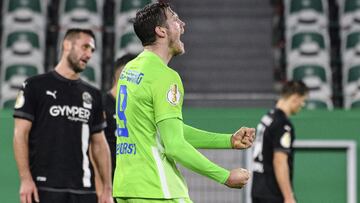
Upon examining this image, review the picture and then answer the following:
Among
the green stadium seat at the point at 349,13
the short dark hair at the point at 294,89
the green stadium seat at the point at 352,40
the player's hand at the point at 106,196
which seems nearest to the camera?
the player's hand at the point at 106,196

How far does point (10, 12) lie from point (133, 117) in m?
8.78

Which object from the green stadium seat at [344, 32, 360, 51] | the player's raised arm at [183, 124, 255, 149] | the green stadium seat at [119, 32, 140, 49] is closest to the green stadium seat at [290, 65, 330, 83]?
the green stadium seat at [344, 32, 360, 51]

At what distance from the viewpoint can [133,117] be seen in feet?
14.3

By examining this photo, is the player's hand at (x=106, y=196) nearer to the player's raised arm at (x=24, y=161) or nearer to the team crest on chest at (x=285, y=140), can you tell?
the player's raised arm at (x=24, y=161)

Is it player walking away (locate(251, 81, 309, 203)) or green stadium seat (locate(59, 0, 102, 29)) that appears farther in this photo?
green stadium seat (locate(59, 0, 102, 29))

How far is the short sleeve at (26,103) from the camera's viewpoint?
607 cm

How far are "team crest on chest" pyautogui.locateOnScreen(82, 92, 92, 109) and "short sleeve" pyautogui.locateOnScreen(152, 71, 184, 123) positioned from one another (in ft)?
6.86

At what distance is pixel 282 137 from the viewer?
7.70 meters

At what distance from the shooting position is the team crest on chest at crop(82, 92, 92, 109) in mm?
6336

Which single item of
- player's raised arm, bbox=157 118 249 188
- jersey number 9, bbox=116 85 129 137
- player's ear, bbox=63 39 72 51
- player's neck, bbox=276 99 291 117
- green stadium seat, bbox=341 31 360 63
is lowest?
player's raised arm, bbox=157 118 249 188

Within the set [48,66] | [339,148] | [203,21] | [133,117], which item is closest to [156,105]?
[133,117]

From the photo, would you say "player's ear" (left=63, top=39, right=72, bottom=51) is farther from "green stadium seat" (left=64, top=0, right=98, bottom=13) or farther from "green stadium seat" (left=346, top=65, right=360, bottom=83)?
"green stadium seat" (left=64, top=0, right=98, bottom=13)

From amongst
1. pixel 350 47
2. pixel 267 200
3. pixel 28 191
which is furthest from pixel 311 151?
pixel 28 191

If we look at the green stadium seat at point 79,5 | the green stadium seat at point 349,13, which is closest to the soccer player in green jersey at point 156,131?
the green stadium seat at point 349,13
